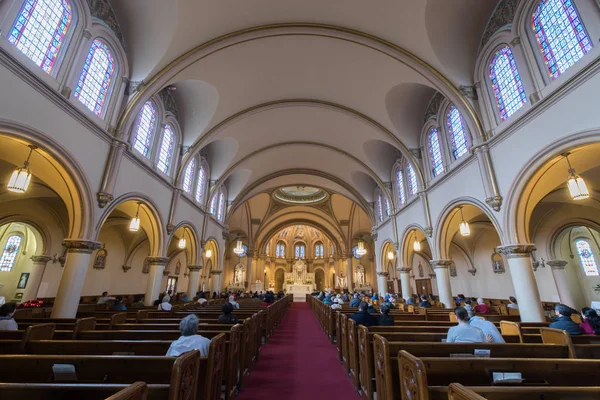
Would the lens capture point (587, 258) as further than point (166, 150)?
Yes

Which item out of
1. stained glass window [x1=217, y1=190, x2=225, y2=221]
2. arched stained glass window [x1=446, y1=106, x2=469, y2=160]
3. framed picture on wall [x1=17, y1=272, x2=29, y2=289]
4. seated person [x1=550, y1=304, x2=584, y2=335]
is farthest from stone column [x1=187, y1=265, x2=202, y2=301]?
seated person [x1=550, y1=304, x2=584, y2=335]

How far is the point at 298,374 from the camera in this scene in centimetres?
496

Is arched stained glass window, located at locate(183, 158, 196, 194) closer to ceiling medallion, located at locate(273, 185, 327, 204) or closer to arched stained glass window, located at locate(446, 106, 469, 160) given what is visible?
arched stained glass window, located at locate(446, 106, 469, 160)

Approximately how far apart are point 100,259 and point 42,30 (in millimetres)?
13954

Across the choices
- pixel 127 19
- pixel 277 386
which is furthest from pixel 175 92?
pixel 277 386

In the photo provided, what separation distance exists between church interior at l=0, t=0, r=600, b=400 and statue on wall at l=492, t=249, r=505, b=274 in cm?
42

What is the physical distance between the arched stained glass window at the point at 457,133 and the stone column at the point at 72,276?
11.9m

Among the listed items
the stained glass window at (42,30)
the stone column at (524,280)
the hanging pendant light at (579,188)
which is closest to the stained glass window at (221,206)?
the stained glass window at (42,30)

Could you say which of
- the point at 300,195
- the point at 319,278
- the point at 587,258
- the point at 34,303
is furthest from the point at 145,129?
the point at 319,278

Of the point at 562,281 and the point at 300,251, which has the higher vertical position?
the point at 300,251

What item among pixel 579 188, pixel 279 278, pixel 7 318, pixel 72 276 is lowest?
pixel 7 318

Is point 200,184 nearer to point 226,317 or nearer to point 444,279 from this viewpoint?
point 226,317

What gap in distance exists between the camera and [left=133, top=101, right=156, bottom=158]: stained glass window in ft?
31.8

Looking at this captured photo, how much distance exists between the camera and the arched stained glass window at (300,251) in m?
37.5
